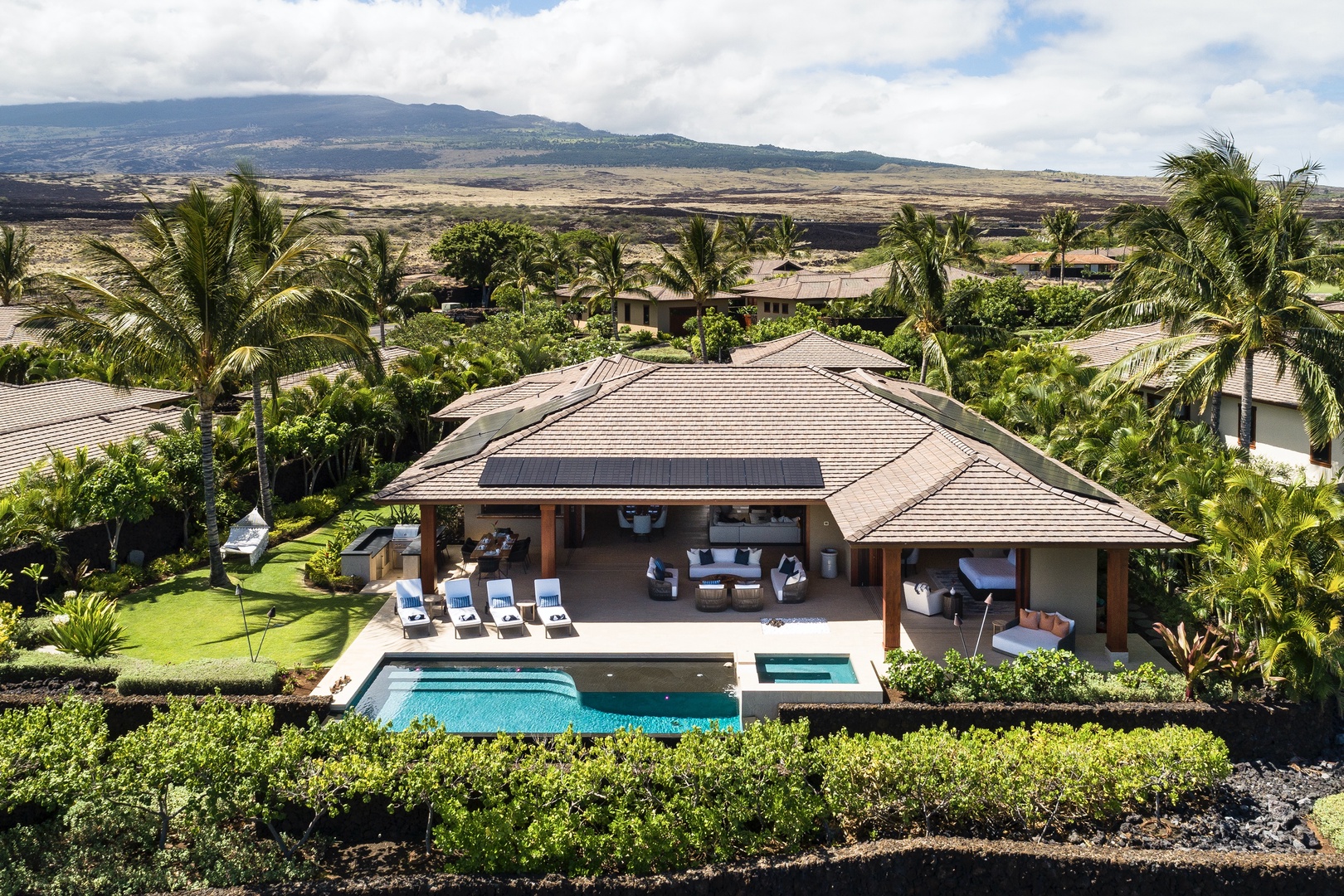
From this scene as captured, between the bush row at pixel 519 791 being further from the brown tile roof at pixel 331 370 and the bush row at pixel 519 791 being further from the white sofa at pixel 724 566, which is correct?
the brown tile roof at pixel 331 370

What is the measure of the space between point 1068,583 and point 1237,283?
23.9 ft

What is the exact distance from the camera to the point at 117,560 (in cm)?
1986

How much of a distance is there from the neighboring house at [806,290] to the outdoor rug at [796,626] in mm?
38334

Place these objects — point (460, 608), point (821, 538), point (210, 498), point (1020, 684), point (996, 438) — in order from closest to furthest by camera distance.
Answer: point (1020, 684) < point (460, 608) < point (210, 498) < point (821, 538) < point (996, 438)

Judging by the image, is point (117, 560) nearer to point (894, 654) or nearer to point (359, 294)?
point (894, 654)

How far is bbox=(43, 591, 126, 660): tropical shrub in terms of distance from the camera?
15.5 metres

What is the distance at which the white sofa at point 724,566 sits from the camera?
18.6 metres

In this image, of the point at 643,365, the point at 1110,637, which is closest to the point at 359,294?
the point at 643,365

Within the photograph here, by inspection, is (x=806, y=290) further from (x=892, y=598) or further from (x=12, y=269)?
(x=892, y=598)

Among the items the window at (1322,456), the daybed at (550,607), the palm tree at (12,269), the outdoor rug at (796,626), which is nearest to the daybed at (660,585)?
the daybed at (550,607)

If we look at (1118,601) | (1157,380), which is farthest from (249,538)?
(1157,380)

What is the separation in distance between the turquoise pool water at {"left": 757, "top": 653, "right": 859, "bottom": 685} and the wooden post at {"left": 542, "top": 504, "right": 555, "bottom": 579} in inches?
180

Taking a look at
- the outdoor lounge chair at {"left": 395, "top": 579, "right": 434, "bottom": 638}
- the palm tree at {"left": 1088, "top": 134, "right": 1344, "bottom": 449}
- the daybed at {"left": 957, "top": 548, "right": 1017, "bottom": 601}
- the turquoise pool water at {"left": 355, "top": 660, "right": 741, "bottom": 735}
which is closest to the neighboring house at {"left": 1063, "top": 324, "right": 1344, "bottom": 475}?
the palm tree at {"left": 1088, "top": 134, "right": 1344, "bottom": 449}

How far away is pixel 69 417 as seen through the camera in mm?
25500
